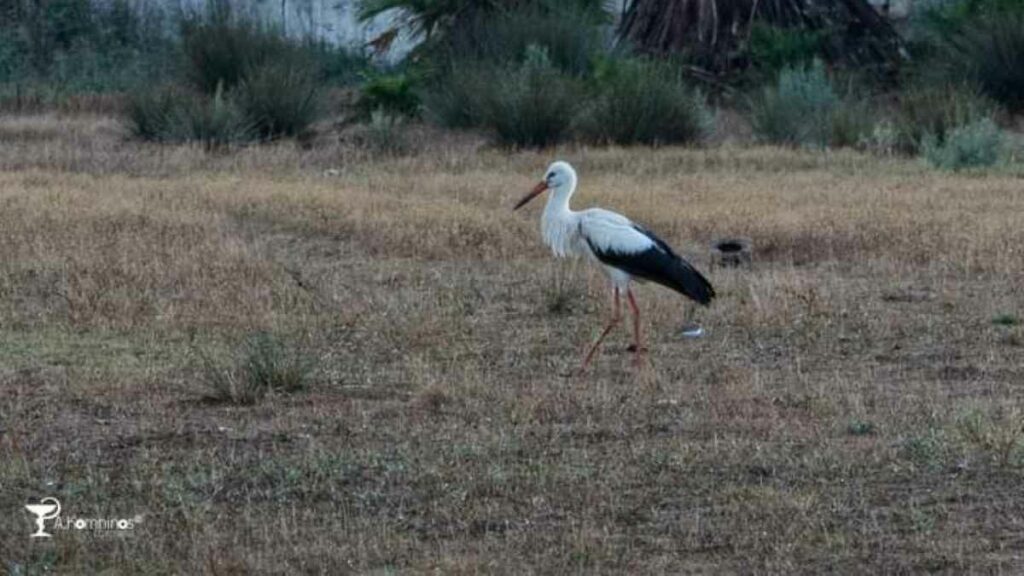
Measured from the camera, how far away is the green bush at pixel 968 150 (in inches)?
773

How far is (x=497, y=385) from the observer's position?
9.96 m

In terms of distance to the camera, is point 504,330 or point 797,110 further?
point 797,110

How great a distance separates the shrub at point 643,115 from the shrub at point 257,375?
40.9 ft

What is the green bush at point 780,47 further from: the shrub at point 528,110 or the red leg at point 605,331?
the red leg at point 605,331

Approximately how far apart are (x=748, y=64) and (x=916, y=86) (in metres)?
3.04

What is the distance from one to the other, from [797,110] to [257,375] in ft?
46.5

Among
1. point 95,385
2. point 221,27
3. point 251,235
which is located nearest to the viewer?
point 95,385

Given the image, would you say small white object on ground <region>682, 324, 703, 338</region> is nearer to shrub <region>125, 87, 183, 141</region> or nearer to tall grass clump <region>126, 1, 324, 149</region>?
tall grass clump <region>126, 1, 324, 149</region>

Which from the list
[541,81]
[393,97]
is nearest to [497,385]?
[541,81]

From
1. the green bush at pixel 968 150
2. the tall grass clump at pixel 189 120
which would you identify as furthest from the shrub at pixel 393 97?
the green bush at pixel 968 150

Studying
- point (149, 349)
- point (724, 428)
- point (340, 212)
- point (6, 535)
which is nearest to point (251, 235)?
point (340, 212)

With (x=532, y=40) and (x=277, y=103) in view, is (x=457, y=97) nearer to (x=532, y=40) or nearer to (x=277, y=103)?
(x=277, y=103)

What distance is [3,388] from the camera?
32.8 ft

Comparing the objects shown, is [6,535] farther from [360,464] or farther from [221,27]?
[221,27]
